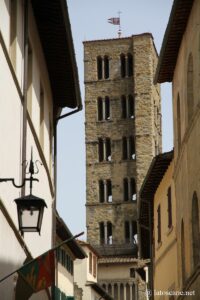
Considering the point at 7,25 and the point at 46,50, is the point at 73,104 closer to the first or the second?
the point at 46,50

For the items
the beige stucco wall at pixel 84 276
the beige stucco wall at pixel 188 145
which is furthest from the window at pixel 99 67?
the beige stucco wall at pixel 188 145

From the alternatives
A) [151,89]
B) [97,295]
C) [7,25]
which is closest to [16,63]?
[7,25]

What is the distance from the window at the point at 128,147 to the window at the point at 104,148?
158 centimetres

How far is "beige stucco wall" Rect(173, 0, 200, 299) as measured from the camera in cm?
2136

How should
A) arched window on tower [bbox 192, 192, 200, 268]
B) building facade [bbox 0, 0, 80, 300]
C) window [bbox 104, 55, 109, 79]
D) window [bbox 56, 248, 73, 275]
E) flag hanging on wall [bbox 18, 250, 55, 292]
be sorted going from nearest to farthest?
flag hanging on wall [bbox 18, 250, 55, 292] < building facade [bbox 0, 0, 80, 300] < arched window on tower [bbox 192, 192, 200, 268] < window [bbox 56, 248, 73, 275] < window [bbox 104, 55, 109, 79]

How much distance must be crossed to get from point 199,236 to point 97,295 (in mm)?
44900

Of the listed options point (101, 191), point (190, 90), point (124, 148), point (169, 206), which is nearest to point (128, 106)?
point (124, 148)

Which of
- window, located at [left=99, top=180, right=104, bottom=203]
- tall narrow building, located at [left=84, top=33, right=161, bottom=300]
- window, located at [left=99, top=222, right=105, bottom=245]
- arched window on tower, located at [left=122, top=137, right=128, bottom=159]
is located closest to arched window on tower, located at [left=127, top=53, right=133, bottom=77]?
tall narrow building, located at [left=84, top=33, right=161, bottom=300]

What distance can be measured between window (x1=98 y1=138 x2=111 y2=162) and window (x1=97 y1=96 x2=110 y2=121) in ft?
8.07

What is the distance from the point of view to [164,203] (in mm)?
30516

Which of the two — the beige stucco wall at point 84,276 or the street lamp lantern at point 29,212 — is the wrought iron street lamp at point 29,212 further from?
the beige stucco wall at point 84,276

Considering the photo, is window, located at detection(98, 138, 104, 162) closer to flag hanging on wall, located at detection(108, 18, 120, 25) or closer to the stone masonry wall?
the stone masonry wall

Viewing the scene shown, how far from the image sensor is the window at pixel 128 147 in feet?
327

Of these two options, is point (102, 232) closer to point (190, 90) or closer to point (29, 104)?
point (190, 90)
